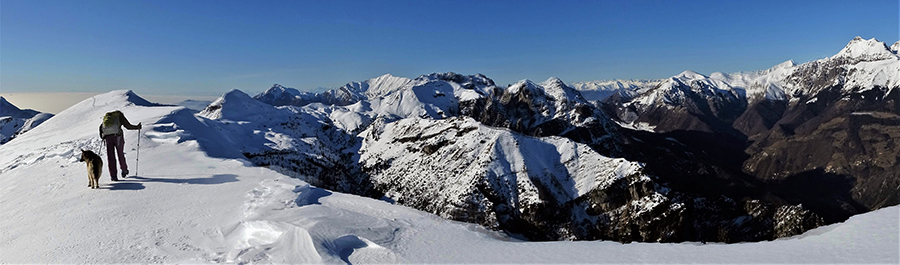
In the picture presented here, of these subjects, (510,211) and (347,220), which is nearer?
(347,220)

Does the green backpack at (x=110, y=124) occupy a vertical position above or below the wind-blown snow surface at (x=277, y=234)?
above

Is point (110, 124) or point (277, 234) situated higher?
point (110, 124)

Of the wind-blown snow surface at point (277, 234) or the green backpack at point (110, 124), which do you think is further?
the green backpack at point (110, 124)

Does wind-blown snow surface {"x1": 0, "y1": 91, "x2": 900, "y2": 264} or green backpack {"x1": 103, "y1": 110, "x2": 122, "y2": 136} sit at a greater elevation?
green backpack {"x1": 103, "y1": 110, "x2": 122, "y2": 136}

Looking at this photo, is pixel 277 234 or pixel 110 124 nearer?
pixel 277 234

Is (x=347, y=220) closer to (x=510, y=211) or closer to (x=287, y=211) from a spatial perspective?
(x=287, y=211)

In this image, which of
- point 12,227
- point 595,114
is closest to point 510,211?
point 12,227

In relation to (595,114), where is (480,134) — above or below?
below

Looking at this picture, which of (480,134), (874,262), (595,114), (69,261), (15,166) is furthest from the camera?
(595,114)
